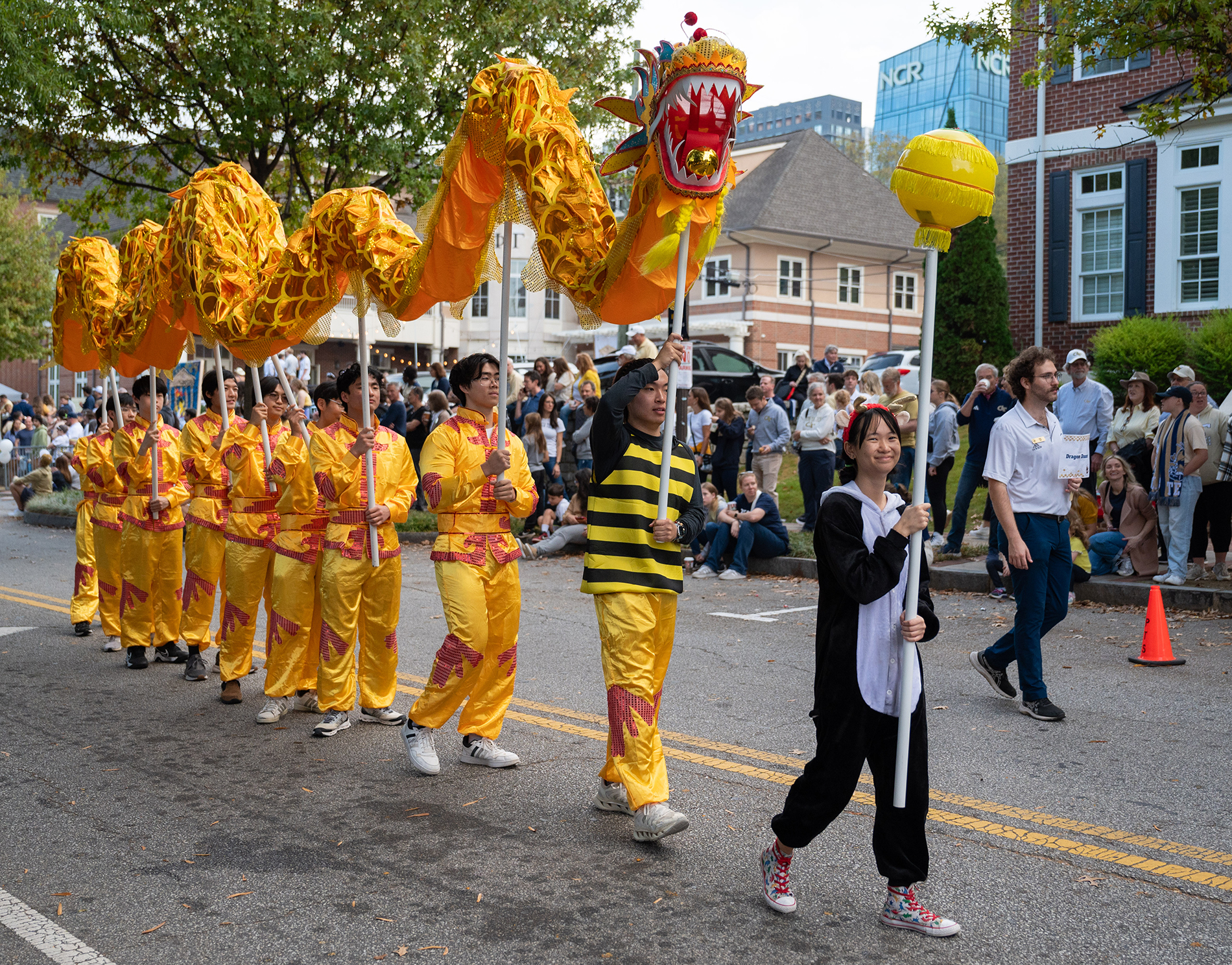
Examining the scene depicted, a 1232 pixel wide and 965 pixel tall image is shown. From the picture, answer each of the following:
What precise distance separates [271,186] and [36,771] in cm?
1377

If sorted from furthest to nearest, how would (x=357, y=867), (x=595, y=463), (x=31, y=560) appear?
(x=31, y=560) < (x=595, y=463) < (x=357, y=867)

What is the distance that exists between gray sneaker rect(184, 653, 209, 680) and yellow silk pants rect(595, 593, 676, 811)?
163 inches

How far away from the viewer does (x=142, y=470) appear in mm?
8578

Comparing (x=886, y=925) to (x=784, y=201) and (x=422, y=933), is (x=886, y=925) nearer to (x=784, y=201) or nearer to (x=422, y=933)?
(x=422, y=933)

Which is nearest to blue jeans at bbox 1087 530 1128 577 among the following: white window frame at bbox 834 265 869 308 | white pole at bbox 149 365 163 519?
white pole at bbox 149 365 163 519

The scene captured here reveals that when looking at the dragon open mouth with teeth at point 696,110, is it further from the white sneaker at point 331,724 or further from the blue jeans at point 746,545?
the blue jeans at point 746,545

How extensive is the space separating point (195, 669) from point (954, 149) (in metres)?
6.11

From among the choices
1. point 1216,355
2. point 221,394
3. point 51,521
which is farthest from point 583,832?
point 51,521

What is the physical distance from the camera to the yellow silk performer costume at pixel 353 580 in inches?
255

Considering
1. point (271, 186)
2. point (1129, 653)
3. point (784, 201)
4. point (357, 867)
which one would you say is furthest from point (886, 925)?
point (784, 201)

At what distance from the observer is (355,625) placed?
21.5 ft

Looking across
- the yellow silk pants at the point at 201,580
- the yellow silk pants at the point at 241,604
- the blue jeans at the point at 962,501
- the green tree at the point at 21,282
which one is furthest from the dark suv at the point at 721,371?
the green tree at the point at 21,282

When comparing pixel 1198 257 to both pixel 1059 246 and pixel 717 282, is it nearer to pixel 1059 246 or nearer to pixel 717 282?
pixel 1059 246

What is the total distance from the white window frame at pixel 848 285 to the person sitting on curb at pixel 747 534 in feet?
100
